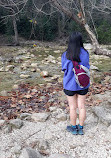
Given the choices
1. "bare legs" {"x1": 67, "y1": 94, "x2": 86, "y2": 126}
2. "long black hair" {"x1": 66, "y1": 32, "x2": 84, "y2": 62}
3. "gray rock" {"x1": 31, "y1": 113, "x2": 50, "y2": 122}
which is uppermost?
"long black hair" {"x1": 66, "y1": 32, "x2": 84, "y2": 62}

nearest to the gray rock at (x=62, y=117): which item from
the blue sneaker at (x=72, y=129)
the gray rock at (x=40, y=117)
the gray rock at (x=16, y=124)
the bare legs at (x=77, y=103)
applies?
the gray rock at (x=40, y=117)

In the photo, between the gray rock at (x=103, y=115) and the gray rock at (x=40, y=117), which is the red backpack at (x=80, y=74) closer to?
the gray rock at (x=103, y=115)

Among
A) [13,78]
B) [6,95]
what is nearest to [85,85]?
[6,95]

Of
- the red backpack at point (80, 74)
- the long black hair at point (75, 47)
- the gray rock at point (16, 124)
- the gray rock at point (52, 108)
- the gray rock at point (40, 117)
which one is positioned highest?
the long black hair at point (75, 47)

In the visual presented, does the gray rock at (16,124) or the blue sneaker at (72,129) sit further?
the gray rock at (16,124)

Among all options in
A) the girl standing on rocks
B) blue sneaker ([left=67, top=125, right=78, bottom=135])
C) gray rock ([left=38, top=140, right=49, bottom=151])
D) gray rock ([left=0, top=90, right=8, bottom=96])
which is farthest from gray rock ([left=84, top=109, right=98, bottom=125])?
gray rock ([left=0, top=90, right=8, bottom=96])

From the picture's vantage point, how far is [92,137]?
2.45 m

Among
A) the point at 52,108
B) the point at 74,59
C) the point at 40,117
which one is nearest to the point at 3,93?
the point at 52,108

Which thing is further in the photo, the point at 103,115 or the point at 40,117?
the point at 40,117

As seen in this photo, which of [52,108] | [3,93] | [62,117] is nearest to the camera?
[62,117]

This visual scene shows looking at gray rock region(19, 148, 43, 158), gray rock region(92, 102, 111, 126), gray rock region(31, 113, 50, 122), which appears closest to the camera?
gray rock region(19, 148, 43, 158)

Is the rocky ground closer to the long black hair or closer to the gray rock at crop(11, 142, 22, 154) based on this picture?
Answer: the gray rock at crop(11, 142, 22, 154)

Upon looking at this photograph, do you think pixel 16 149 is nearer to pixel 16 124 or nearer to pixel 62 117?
pixel 16 124

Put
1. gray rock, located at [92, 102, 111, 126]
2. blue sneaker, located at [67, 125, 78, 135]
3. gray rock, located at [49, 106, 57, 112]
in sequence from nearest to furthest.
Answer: blue sneaker, located at [67, 125, 78, 135] → gray rock, located at [92, 102, 111, 126] → gray rock, located at [49, 106, 57, 112]
